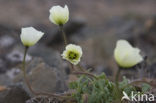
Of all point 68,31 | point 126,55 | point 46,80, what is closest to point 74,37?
point 68,31

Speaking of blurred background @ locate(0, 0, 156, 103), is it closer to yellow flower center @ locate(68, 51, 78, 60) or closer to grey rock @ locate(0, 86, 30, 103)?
grey rock @ locate(0, 86, 30, 103)

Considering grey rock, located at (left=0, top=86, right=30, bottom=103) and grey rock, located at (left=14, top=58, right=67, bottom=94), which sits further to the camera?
grey rock, located at (left=14, top=58, right=67, bottom=94)

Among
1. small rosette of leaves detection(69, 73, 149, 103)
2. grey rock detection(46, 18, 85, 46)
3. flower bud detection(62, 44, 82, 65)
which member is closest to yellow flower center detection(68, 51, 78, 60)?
flower bud detection(62, 44, 82, 65)

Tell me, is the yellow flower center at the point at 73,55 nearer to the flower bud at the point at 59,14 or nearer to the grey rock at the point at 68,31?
the flower bud at the point at 59,14

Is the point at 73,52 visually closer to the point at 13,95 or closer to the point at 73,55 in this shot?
the point at 73,55

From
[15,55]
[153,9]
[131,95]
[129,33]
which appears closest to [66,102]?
[131,95]

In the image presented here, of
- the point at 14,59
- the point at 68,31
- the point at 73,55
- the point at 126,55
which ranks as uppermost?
the point at 68,31
